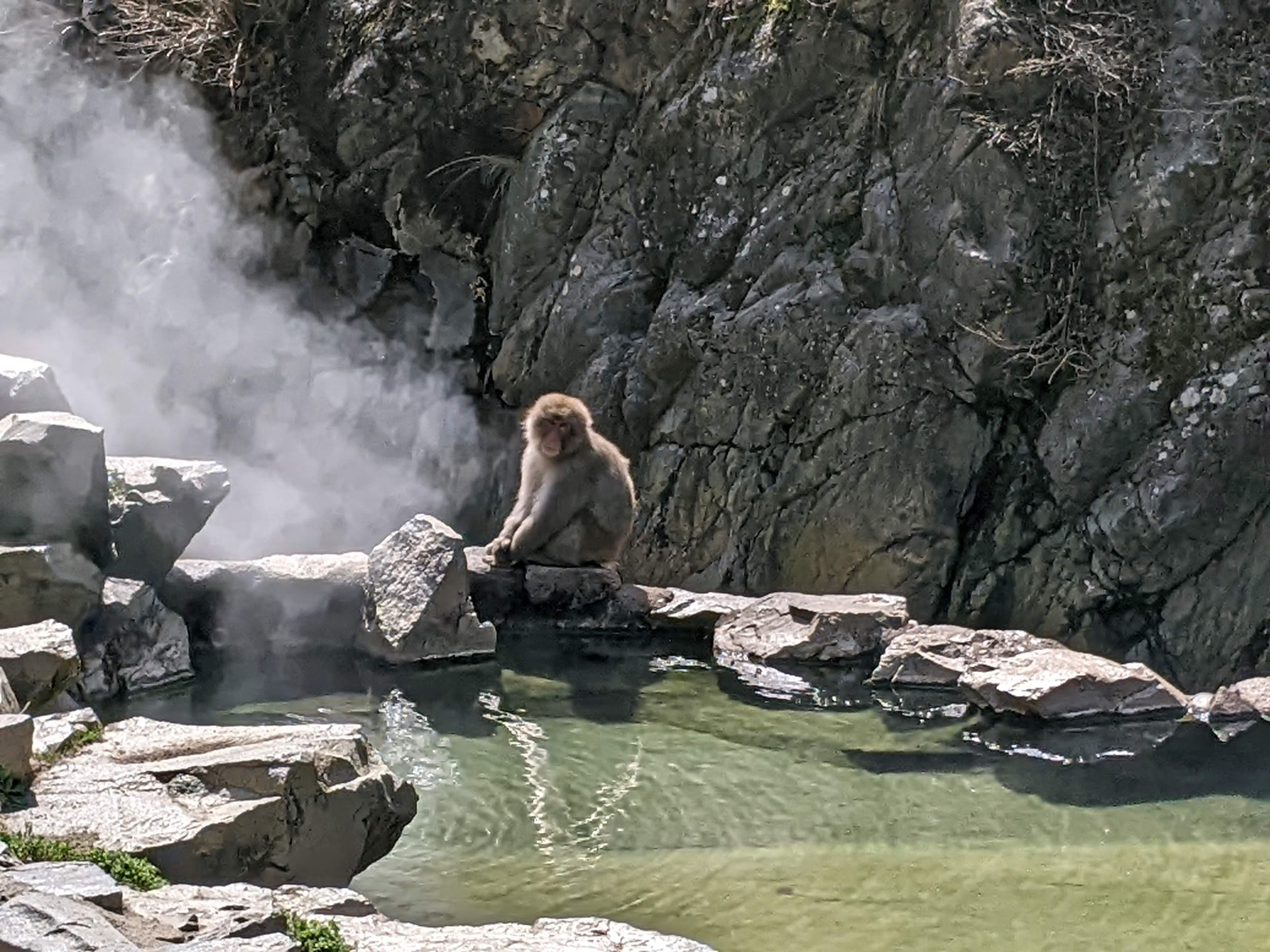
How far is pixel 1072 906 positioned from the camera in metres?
4.67

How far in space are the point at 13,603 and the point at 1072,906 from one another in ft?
A: 15.5

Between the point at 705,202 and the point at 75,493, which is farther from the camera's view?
the point at 705,202

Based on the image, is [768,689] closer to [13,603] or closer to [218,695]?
[218,695]

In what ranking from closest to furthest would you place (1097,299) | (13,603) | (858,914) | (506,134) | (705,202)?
1. (858,914)
2. (13,603)
3. (1097,299)
4. (705,202)
5. (506,134)

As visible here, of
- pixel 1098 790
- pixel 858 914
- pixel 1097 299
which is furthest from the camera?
pixel 1097 299

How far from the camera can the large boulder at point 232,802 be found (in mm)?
4234

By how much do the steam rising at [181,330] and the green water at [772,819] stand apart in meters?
5.06

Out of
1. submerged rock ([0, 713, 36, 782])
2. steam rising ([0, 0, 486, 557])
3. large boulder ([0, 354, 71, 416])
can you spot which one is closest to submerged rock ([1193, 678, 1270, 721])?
submerged rock ([0, 713, 36, 782])

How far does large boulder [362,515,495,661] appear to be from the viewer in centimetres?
747

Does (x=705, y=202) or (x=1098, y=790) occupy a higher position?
(x=705, y=202)

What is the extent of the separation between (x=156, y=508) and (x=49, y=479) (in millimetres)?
680

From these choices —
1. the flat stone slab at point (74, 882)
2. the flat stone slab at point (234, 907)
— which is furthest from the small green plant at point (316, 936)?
the flat stone slab at point (74, 882)

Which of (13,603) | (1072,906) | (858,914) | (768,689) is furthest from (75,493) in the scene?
(1072,906)

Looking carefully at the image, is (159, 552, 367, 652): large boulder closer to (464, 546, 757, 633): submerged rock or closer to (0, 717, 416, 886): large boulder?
(464, 546, 757, 633): submerged rock
